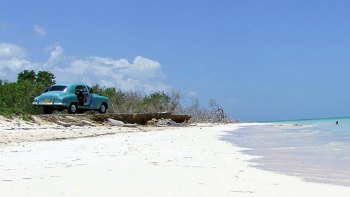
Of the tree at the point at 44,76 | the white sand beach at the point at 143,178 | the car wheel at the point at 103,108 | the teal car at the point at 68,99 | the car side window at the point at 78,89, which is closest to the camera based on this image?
the white sand beach at the point at 143,178

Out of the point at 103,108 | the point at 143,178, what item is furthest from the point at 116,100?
the point at 143,178

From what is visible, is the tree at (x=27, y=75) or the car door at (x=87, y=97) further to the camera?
the tree at (x=27, y=75)

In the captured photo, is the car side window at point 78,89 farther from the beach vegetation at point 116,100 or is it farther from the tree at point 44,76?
the tree at point 44,76

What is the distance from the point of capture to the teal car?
69.7 feet

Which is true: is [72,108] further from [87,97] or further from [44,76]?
[44,76]

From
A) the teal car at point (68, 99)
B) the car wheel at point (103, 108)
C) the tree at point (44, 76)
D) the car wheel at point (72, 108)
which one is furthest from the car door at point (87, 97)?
the tree at point (44, 76)

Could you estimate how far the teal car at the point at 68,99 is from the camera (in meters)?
21.2

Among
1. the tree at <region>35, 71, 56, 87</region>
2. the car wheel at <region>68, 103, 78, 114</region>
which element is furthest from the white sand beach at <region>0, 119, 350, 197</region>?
the tree at <region>35, 71, 56, 87</region>

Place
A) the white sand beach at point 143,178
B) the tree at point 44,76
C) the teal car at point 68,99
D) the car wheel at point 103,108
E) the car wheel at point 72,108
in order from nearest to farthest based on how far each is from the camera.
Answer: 1. the white sand beach at point 143,178
2. the teal car at point 68,99
3. the car wheel at point 72,108
4. the car wheel at point 103,108
5. the tree at point 44,76

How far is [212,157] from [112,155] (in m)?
1.66

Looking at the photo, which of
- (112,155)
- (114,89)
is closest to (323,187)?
(112,155)

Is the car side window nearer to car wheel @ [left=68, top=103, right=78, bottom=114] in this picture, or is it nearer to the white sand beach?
car wheel @ [left=68, top=103, right=78, bottom=114]

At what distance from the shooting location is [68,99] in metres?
21.4

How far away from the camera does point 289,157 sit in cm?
→ 791
